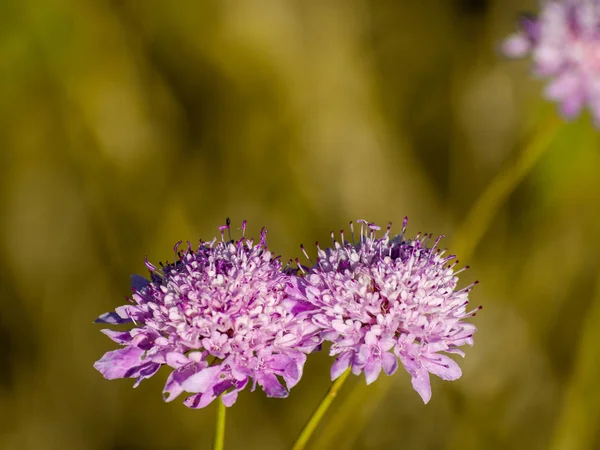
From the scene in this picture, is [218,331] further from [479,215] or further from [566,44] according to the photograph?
[566,44]

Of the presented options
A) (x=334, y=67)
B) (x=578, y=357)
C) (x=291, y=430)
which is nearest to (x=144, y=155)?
(x=334, y=67)

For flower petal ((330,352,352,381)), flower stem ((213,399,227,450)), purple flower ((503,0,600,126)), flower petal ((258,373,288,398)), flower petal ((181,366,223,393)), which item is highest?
purple flower ((503,0,600,126))

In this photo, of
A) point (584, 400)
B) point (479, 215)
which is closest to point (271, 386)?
point (479, 215)

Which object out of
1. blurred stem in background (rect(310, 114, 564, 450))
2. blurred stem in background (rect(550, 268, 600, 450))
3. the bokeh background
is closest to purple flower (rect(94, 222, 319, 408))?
blurred stem in background (rect(310, 114, 564, 450))

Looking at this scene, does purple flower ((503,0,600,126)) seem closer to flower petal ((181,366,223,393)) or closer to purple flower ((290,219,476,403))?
purple flower ((290,219,476,403))

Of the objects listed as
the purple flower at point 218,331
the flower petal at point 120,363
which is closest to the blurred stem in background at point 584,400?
the purple flower at point 218,331

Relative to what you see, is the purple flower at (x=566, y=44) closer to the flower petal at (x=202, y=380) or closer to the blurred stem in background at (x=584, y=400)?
the blurred stem in background at (x=584, y=400)

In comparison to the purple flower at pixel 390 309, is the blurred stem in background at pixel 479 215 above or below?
above
